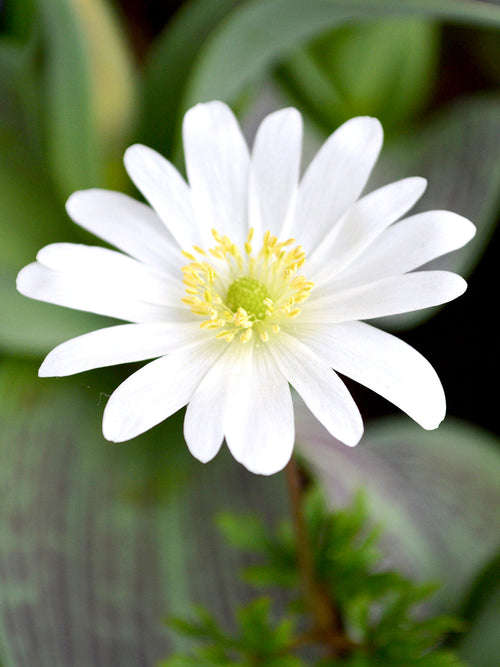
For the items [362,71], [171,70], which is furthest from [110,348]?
[362,71]

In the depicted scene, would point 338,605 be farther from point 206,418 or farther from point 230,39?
point 230,39

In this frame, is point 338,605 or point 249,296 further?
point 338,605

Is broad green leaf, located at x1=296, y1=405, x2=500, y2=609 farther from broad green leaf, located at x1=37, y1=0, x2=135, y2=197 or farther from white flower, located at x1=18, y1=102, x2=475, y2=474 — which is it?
broad green leaf, located at x1=37, y1=0, x2=135, y2=197

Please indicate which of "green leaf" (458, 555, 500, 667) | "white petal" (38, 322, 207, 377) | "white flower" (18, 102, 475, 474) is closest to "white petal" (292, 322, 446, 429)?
"white flower" (18, 102, 475, 474)

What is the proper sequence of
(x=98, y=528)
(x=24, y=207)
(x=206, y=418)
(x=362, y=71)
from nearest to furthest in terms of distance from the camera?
(x=206, y=418), (x=98, y=528), (x=24, y=207), (x=362, y=71)

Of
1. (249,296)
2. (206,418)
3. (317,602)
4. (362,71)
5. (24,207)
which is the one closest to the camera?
(206,418)

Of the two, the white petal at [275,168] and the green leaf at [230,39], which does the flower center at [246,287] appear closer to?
the white petal at [275,168]
